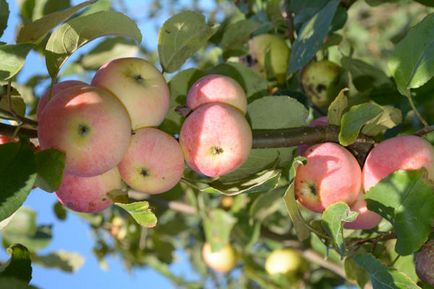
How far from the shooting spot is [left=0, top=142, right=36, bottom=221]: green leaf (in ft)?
2.51

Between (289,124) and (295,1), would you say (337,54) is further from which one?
(289,124)

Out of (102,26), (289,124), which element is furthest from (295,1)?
(102,26)

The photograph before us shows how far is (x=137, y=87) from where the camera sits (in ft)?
2.91

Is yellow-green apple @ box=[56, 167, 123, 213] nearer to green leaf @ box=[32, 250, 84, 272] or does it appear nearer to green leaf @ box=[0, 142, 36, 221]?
green leaf @ box=[0, 142, 36, 221]

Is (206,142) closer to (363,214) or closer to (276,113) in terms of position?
(276,113)

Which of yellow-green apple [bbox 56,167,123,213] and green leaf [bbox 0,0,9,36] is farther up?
green leaf [bbox 0,0,9,36]

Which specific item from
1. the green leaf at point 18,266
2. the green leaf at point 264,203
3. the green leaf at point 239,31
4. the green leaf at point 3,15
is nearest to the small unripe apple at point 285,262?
the green leaf at point 264,203

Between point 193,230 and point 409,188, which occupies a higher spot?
point 409,188

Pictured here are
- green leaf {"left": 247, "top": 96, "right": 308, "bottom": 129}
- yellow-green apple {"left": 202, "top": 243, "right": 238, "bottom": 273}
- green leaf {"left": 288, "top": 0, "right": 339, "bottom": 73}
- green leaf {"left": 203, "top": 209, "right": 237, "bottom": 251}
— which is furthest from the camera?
yellow-green apple {"left": 202, "top": 243, "right": 238, "bottom": 273}

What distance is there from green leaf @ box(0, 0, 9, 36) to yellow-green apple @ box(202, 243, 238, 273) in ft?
3.83

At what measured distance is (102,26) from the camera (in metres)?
0.89

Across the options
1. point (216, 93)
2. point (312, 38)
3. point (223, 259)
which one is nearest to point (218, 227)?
point (223, 259)

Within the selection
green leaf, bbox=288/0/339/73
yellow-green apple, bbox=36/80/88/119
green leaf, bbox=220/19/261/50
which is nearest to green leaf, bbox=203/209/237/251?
green leaf, bbox=220/19/261/50

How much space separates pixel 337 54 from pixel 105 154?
33.2 inches
